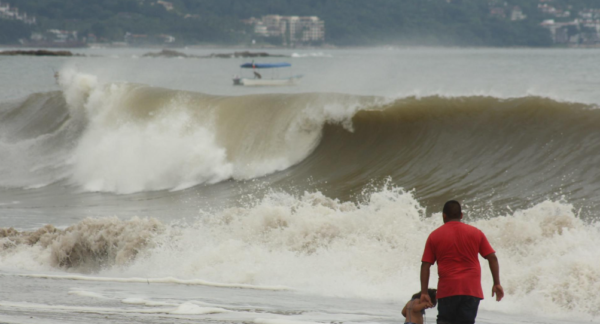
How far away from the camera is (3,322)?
17.8 ft

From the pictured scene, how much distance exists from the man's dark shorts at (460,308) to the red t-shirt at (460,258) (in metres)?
0.03

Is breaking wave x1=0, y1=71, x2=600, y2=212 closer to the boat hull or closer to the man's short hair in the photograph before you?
the man's short hair

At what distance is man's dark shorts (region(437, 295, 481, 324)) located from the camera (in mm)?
4648

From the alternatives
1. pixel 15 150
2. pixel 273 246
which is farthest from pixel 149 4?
pixel 273 246

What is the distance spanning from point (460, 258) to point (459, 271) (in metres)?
0.08

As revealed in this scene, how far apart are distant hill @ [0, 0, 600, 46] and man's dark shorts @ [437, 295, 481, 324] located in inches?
5925

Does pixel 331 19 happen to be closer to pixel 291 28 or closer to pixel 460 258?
pixel 291 28

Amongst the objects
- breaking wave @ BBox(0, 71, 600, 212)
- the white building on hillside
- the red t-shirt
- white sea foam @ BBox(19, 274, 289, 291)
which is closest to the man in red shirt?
the red t-shirt

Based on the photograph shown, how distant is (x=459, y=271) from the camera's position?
15.3ft

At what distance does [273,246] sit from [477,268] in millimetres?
4427

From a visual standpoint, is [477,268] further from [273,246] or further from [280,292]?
[273,246]

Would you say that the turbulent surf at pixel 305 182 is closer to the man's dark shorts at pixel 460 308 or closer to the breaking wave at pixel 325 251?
the breaking wave at pixel 325 251

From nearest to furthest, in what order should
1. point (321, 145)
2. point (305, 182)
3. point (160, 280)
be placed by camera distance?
point (160, 280) → point (305, 182) → point (321, 145)

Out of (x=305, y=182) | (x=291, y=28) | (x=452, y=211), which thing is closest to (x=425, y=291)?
(x=452, y=211)
